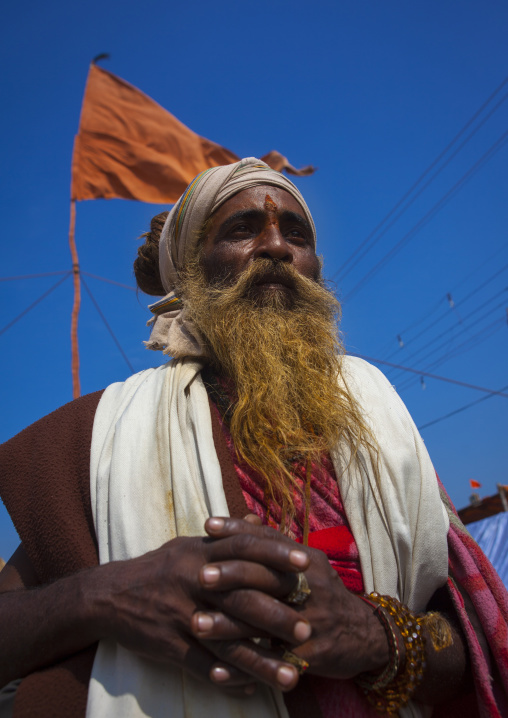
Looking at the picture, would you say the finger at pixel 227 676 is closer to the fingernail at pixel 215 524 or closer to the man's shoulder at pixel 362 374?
the fingernail at pixel 215 524

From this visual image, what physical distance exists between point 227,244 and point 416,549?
135 cm

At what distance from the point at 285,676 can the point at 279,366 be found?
105cm

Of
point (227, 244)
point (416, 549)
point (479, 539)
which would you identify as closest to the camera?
point (416, 549)

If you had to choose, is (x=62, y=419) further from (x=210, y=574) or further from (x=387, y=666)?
(x=387, y=666)

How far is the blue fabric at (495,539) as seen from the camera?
8.43 metres

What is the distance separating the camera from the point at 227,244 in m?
2.18

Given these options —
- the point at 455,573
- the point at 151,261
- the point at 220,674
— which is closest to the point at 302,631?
the point at 220,674

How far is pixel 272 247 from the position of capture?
6.89 feet

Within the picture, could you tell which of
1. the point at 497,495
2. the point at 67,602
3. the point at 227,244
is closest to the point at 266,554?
the point at 67,602

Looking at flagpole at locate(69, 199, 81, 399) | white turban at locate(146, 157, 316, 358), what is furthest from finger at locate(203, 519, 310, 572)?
flagpole at locate(69, 199, 81, 399)

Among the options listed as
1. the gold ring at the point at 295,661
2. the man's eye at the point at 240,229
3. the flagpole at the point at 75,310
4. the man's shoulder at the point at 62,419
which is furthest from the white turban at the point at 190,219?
the flagpole at the point at 75,310

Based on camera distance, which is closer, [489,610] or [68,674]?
[68,674]

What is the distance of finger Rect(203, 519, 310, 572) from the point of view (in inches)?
41.7

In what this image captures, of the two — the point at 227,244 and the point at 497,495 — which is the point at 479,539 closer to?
the point at 497,495
